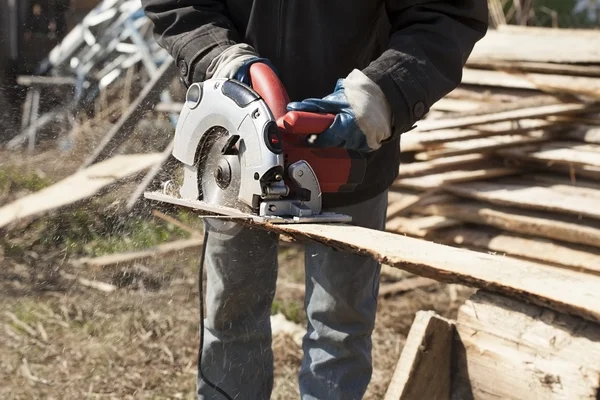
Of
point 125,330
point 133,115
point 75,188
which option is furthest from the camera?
point 133,115

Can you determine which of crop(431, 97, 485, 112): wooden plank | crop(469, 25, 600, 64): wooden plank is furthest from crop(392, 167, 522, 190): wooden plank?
crop(469, 25, 600, 64): wooden plank

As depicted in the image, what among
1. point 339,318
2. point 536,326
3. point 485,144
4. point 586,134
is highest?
point 536,326

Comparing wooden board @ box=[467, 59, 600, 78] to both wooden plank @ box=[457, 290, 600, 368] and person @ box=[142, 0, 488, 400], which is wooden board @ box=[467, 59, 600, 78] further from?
wooden plank @ box=[457, 290, 600, 368]

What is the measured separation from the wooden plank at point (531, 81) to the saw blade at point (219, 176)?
7.68 feet

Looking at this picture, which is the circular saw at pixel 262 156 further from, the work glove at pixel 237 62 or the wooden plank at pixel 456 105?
the wooden plank at pixel 456 105

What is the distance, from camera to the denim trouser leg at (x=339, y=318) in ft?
7.77

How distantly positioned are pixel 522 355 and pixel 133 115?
356cm

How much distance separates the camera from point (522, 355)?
168 centimetres

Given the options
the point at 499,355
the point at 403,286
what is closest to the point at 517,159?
the point at 403,286

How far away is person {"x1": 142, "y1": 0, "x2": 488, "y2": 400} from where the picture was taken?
2203 mm

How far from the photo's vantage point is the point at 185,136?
2.33 m

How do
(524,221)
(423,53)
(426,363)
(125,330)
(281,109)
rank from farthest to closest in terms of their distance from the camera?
1. (524,221)
2. (125,330)
3. (423,53)
4. (281,109)
5. (426,363)

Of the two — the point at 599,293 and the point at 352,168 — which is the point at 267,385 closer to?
the point at 352,168

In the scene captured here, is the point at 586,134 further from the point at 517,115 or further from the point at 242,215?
the point at 242,215
